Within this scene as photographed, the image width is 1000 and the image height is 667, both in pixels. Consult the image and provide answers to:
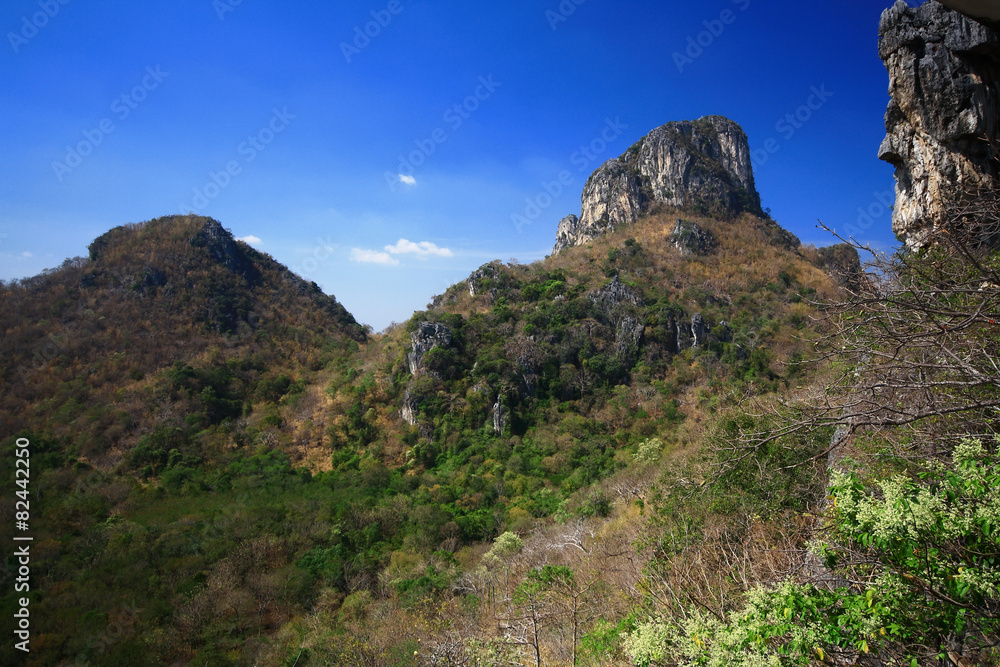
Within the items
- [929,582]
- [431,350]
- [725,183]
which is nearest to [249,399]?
[431,350]

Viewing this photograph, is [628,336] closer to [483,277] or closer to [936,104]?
[483,277]

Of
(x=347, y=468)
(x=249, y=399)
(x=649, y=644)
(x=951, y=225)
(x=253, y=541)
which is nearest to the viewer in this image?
(x=649, y=644)

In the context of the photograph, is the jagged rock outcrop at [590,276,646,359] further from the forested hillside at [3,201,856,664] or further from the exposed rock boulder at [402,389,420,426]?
the exposed rock boulder at [402,389,420,426]

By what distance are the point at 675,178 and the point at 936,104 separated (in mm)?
46804

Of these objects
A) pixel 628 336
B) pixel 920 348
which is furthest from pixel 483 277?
pixel 920 348

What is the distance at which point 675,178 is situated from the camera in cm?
4962

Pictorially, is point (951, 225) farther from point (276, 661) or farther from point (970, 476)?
point (276, 661)

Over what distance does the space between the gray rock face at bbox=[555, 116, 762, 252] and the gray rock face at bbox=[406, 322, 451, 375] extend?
28.0 metres

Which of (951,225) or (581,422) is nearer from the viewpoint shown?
(951,225)

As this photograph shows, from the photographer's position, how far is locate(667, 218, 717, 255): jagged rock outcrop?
41.2m

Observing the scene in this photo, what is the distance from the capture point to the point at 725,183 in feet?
164

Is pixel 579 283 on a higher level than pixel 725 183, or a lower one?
lower

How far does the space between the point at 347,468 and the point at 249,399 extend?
11.9 m

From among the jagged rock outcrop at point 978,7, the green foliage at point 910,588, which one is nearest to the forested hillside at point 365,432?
the green foliage at point 910,588
